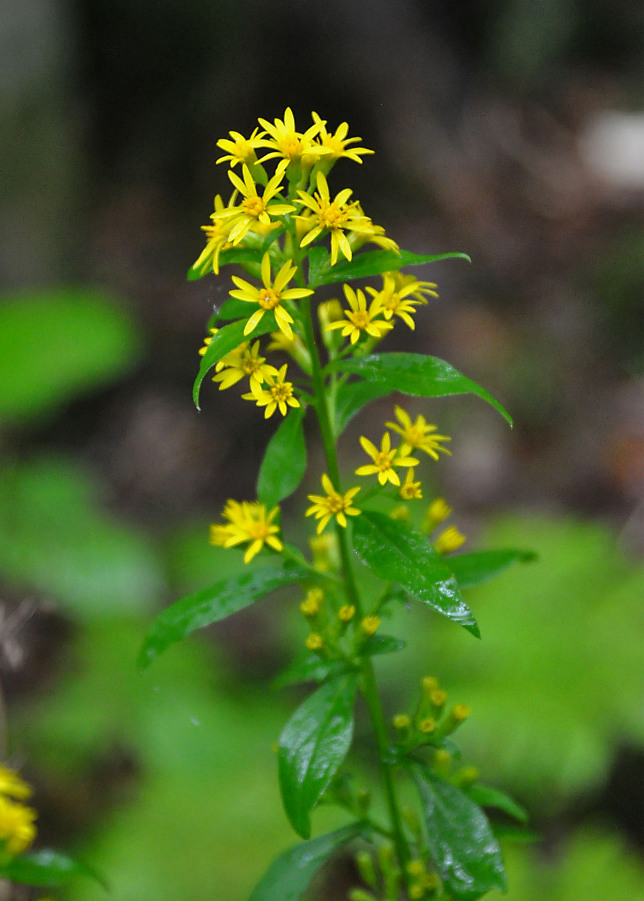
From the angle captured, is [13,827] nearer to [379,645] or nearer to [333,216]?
[379,645]

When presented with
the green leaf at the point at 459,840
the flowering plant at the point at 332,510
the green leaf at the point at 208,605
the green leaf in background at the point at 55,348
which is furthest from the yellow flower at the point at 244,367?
the green leaf in background at the point at 55,348

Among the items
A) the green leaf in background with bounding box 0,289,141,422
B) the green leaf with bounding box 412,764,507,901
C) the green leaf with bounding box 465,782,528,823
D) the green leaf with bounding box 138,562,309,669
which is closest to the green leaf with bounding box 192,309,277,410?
the green leaf with bounding box 138,562,309,669

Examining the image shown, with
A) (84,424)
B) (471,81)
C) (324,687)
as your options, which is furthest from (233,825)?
(471,81)

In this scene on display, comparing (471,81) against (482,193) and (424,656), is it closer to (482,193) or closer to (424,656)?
(482,193)

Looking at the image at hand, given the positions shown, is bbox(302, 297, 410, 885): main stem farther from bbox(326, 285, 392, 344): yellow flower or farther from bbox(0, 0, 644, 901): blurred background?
bbox(0, 0, 644, 901): blurred background

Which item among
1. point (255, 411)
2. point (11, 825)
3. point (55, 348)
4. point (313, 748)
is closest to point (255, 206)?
point (313, 748)

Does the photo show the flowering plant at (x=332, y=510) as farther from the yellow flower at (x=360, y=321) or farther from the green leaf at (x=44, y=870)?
the green leaf at (x=44, y=870)
